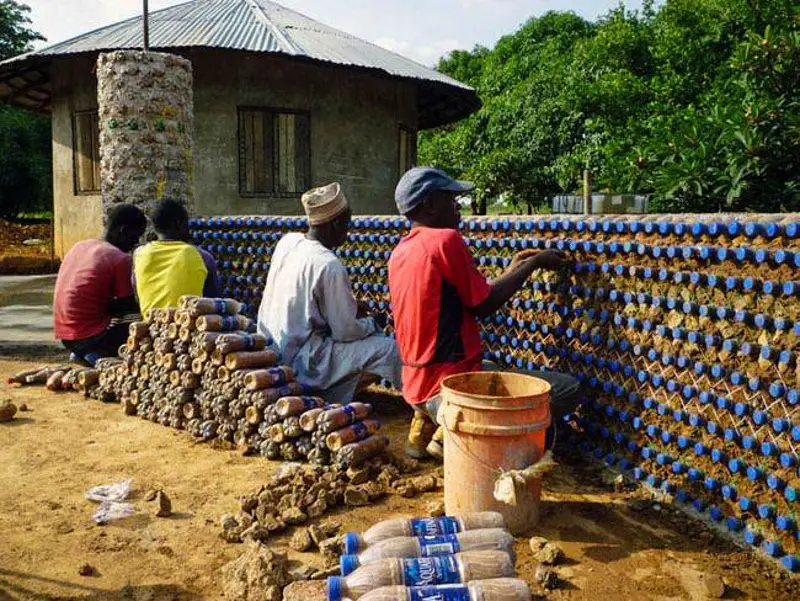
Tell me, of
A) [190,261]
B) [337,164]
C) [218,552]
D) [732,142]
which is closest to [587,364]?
[218,552]

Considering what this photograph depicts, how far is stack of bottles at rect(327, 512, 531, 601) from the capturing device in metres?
2.33

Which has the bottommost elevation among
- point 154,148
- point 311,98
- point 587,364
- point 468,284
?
point 587,364

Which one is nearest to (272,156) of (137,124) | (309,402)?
(137,124)

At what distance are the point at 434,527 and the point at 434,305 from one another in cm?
141

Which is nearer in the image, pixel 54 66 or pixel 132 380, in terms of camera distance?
pixel 132 380

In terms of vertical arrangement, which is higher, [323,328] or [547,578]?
[323,328]

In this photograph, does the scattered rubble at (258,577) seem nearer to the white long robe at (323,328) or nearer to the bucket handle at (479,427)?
the bucket handle at (479,427)

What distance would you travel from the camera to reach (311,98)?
12773 millimetres

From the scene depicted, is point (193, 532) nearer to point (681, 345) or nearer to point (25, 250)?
point (681, 345)

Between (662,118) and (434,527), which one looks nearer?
(434,527)

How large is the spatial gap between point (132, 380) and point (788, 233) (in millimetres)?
4694

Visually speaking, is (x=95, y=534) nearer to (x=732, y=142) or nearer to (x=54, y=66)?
(x=732, y=142)

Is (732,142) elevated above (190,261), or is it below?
above

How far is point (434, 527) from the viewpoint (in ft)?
9.44
